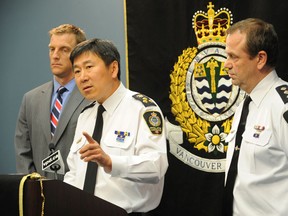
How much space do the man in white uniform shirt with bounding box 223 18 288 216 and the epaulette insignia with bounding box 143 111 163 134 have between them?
34 centimetres

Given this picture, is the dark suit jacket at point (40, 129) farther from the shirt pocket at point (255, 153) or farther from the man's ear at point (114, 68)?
the shirt pocket at point (255, 153)

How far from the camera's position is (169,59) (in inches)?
131

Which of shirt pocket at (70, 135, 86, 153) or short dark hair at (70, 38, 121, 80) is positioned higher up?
short dark hair at (70, 38, 121, 80)

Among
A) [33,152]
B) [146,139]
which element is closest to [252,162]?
[146,139]

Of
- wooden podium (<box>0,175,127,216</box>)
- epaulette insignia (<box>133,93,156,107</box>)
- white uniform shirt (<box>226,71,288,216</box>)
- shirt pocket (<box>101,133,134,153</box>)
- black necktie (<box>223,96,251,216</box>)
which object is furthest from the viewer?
epaulette insignia (<box>133,93,156,107</box>)

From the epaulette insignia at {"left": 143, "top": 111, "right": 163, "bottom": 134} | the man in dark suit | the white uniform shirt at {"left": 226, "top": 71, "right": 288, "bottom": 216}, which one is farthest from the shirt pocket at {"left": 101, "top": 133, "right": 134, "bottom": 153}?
the man in dark suit

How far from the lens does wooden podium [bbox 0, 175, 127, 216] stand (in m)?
1.62

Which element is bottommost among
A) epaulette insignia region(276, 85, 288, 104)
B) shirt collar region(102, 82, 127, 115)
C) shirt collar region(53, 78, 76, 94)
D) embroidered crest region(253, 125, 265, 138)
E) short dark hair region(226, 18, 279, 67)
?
shirt collar region(53, 78, 76, 94)

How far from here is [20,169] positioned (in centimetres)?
325

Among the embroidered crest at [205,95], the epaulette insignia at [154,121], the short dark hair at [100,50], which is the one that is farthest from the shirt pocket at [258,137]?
the embroidered crest at [205,95]

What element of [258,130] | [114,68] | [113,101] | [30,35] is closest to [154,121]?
[113,101]

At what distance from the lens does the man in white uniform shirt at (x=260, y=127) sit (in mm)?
2197

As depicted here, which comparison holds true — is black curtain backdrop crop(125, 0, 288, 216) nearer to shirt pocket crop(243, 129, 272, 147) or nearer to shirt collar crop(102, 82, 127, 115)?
shirt collar crop(102, 82, 127, 115)

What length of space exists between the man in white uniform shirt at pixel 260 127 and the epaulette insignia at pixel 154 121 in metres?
0.34
